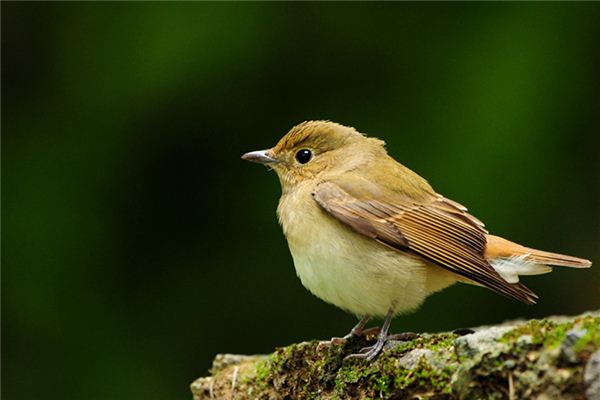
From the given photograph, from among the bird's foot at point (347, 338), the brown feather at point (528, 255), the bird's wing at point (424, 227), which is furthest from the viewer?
the brown feather at point (528, 255)

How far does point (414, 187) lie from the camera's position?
5016mm

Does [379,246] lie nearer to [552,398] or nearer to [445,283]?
[445,283]

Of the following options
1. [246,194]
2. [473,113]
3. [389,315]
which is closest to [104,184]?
[246,194]

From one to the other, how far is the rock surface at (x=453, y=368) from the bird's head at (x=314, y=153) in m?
1.06

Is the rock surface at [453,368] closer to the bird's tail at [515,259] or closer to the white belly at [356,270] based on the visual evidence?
the white belly at [356,270]

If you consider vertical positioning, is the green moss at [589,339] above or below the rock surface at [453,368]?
above

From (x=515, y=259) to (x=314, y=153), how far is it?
1314 mm

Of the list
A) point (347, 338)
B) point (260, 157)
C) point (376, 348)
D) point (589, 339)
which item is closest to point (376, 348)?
point (376, 348)

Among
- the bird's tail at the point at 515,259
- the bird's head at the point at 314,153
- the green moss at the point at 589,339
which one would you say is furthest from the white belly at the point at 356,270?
the green moss at the point at 589,339

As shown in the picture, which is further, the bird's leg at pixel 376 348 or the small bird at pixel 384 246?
the small bird at pixel 384 246

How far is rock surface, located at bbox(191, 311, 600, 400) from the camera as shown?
326 cm

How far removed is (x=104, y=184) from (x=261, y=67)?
1.54 metres

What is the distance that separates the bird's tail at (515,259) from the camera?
475 cm

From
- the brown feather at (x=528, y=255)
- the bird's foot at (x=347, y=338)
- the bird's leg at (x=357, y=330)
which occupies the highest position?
the brown feather at (x=528, y=255)
